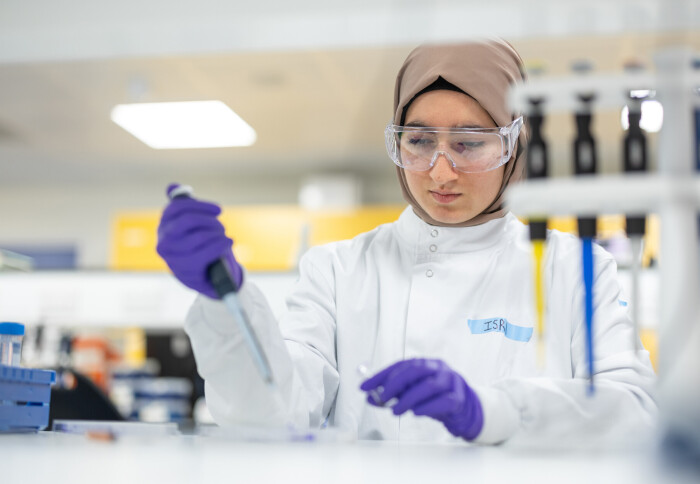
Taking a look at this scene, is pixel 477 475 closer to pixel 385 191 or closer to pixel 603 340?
pixel 603 340

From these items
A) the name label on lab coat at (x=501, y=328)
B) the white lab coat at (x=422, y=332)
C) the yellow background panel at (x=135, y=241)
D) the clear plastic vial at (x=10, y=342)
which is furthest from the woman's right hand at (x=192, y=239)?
the yellow background panel at (x=135, y=241)

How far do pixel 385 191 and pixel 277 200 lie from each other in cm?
110

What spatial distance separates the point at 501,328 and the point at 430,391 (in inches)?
19.1

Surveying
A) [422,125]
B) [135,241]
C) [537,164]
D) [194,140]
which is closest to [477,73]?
[422,125]

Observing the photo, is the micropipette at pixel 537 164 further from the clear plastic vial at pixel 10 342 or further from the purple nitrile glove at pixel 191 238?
the clear plastic vial at pixel 10 342

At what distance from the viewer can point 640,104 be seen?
0.73 meters

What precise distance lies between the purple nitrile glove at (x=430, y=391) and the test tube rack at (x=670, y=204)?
0.84ft

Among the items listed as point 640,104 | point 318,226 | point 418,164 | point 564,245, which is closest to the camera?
point 640,104

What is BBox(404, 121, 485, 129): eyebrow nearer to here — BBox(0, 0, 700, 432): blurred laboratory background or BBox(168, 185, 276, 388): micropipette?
BBox(0, 0, 700, 432): blurred laboratory background

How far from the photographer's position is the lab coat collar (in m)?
1.41

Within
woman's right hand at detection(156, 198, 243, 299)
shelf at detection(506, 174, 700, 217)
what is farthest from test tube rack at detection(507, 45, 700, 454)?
woman's right hand at detection(156, 198, 243, 299)

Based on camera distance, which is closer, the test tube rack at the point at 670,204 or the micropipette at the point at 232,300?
the test tube rack at the point at 670,204

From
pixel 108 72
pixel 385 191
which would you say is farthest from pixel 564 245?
pixel 385 191

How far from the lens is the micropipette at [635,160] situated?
688mm
